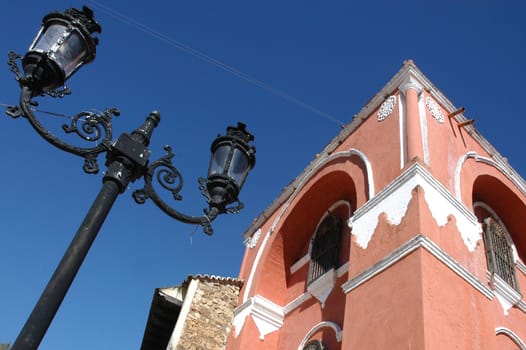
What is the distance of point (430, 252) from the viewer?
5023mm

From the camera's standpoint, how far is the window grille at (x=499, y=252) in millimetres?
7367

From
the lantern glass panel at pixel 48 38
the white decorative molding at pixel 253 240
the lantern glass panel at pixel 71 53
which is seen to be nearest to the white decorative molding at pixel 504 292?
the white decorative molding at pixel 253 240

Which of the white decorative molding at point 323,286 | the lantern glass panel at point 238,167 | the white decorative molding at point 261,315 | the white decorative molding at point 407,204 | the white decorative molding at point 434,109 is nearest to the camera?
the lantern glass panel at point 238,167

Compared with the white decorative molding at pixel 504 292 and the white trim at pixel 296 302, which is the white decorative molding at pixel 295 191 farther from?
the white decorative molding at pixel 504 292

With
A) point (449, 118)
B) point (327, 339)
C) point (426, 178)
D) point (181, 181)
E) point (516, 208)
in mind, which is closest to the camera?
point (181, 181)

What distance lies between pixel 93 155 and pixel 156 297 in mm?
6502

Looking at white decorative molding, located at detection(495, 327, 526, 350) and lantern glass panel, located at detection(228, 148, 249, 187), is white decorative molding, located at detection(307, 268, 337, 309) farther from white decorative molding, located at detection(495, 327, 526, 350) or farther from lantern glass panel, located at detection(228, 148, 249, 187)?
lantern glass panel, located at detection(228, 148, 249, 187)

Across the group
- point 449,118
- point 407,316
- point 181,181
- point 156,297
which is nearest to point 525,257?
point 449,118

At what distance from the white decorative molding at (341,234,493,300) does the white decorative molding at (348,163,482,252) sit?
0.48 metres

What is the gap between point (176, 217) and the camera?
3104 millimetres

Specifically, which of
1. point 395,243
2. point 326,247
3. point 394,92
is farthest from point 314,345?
point 394,92

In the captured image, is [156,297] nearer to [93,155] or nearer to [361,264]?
[361,264]

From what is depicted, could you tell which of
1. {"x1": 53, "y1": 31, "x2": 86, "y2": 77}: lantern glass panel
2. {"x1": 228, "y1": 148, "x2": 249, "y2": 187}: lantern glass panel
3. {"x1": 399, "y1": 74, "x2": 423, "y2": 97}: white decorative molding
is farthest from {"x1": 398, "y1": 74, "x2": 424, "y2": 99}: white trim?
{"x1": 53, "y1": 31, "x2": 86, "y2": 77}: lantern glass panel

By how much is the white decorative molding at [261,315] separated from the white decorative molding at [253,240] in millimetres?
1609
